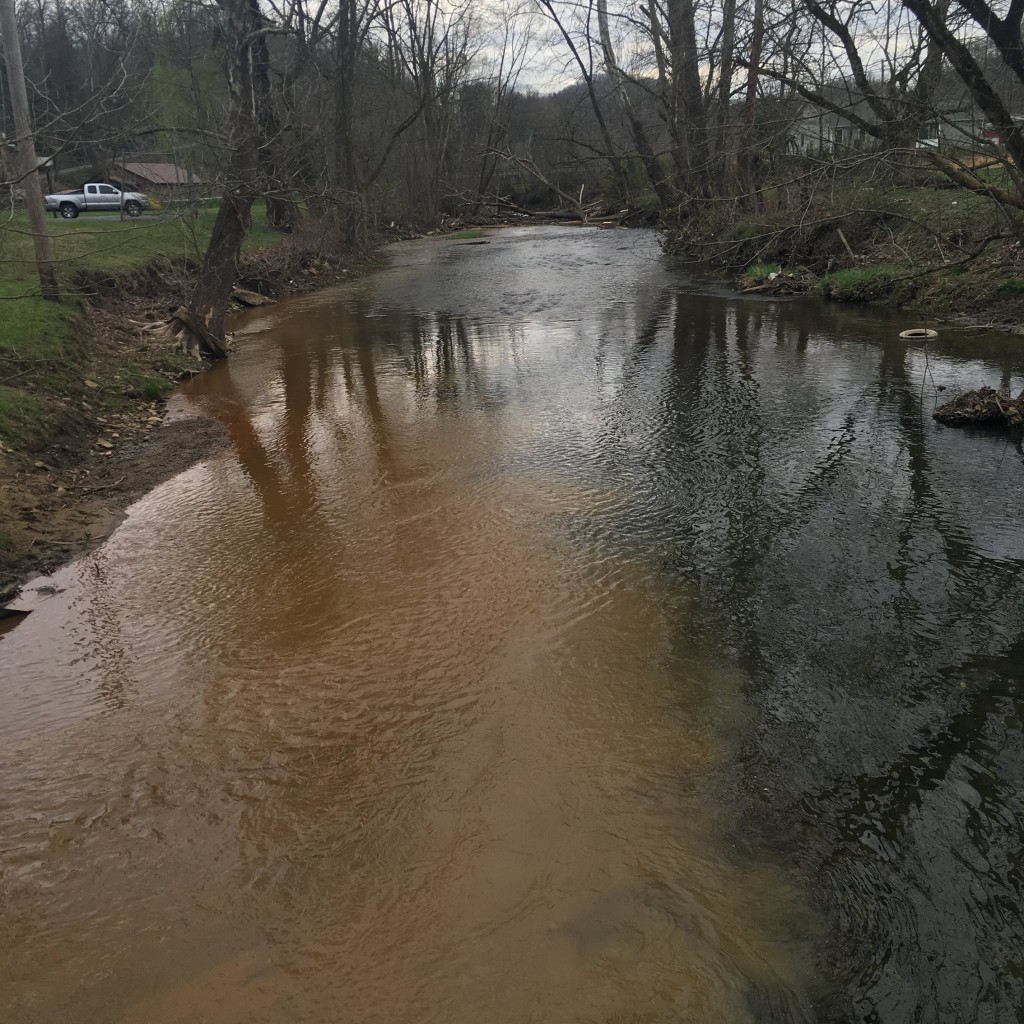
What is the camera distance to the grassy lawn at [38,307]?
8.25 meters

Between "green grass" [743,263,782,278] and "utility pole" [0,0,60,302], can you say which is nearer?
"utility pole" [0,0,60,302]

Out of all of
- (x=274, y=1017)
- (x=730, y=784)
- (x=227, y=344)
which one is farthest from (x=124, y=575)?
(x=227, y=344)

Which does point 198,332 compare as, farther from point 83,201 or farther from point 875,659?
point 83,201

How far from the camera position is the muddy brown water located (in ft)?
10.2

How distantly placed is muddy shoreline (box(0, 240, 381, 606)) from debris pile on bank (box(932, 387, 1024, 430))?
321 inches

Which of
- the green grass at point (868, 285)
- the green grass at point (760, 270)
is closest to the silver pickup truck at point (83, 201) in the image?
the green grass at point (760, 270)

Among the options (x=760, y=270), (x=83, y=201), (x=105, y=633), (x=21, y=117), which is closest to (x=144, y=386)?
(x=21, y=117)

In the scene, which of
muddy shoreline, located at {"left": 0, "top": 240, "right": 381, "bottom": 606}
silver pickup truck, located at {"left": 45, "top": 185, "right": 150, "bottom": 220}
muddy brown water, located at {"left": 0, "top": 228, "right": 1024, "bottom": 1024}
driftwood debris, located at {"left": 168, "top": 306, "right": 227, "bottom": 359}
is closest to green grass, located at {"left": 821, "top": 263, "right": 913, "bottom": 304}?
A: muddy brown water, located at {"left": 0, "top": 228, "right": 1024, "bottom": 1024}


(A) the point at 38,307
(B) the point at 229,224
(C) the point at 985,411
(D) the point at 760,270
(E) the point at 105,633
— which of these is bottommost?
(E) the point at 105,633

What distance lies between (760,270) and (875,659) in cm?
1520

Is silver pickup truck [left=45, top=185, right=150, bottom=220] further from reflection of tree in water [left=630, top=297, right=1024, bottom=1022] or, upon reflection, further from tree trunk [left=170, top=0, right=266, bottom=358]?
reflection of tree in water [left=630, top=297, right=1024, bottom=1022]

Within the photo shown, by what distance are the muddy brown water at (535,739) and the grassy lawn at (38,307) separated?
201 cm

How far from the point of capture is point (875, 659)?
16.0ft

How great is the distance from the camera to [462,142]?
49.4 m
